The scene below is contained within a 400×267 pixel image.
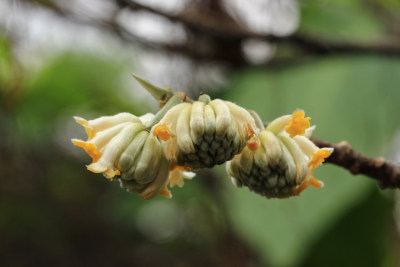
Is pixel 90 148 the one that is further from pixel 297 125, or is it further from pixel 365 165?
pixel 365 165

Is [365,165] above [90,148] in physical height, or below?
above

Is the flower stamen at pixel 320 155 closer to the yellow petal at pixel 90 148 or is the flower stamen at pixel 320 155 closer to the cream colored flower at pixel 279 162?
the cream colored flower at pixel 279 162

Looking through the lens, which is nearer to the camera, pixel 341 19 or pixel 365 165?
pixel 365 165

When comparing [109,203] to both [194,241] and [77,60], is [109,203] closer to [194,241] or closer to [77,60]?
[194,241]

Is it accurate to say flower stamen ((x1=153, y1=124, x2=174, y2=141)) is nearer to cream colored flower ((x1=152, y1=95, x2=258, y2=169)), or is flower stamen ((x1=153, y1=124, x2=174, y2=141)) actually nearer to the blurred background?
cream colored flower ((x1=152, y1=95, x2=258, y2=169))

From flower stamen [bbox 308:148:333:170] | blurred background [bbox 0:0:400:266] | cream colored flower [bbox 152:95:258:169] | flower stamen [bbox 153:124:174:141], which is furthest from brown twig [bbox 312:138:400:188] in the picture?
blurred background [bbox 0:0:400:266]

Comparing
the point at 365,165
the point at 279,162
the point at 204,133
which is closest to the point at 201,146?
the point at 204,133

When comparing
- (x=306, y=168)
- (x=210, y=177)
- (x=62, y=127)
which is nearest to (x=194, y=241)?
(x=210, y=177)

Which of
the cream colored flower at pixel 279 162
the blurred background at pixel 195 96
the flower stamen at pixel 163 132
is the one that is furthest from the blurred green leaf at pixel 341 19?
the flower stamen at pixel 163 132
